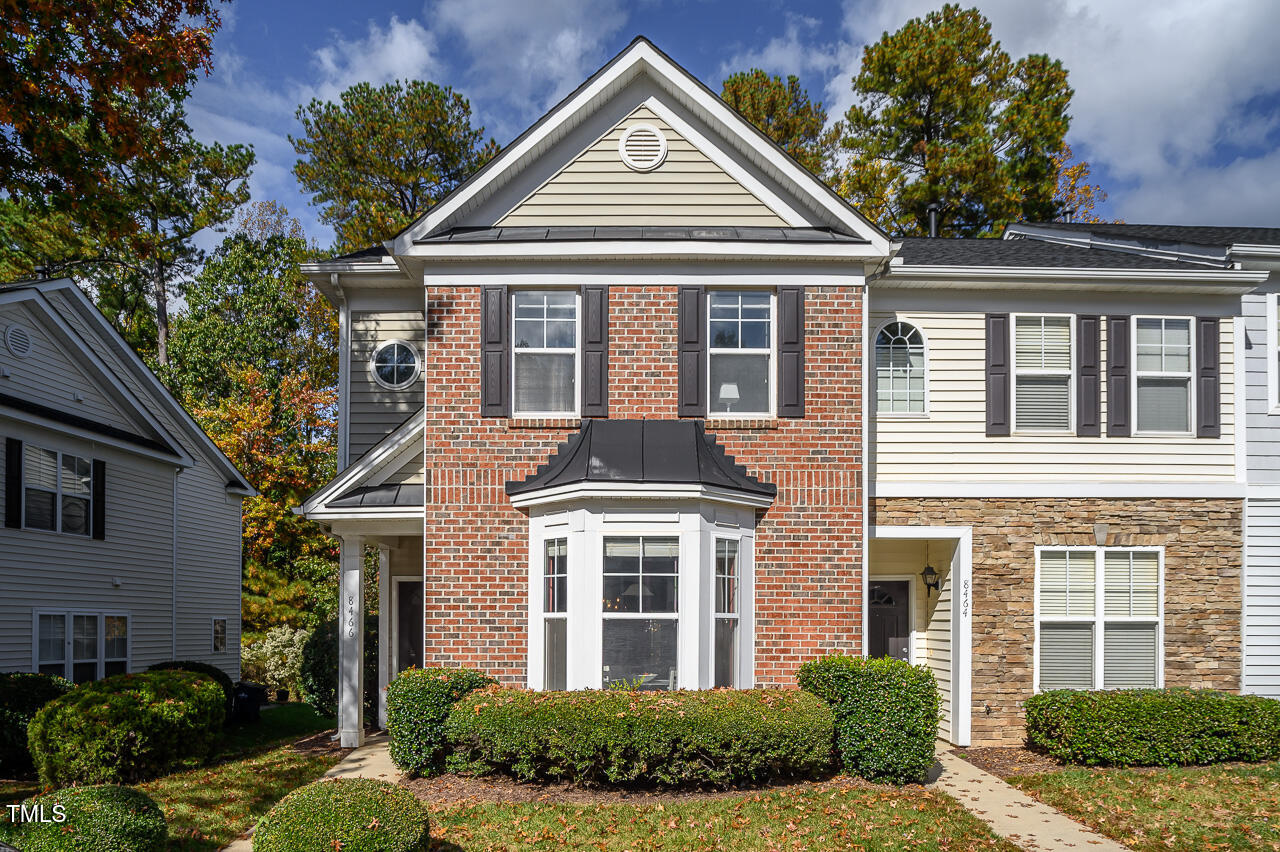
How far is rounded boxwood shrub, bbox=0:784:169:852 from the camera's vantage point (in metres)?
6.35

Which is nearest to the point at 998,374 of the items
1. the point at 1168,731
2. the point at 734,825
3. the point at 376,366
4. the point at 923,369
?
the point at 923,369

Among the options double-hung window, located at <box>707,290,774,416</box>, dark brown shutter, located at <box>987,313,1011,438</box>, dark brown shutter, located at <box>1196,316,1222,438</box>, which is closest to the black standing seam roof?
double-hung window, located at <box>707,290,774,416</box>

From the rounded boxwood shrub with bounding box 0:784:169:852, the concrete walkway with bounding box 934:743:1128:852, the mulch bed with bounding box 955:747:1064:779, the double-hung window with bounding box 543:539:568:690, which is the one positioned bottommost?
the mulch bed with bounding box 955:747:1064:779

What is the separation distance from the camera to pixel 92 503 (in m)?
15.2

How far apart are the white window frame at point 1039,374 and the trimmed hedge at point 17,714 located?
41.5ft

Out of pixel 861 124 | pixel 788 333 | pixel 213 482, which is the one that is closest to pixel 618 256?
pixel 788 333

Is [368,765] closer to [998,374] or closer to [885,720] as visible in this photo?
[885,720]

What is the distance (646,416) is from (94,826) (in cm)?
689

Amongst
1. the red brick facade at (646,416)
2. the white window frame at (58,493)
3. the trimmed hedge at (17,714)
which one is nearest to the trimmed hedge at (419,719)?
the red brick facade at (646,416)

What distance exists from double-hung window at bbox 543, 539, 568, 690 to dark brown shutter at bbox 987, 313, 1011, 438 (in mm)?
6143

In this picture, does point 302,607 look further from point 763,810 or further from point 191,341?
point 763,810

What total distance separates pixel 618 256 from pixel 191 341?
22.1 m

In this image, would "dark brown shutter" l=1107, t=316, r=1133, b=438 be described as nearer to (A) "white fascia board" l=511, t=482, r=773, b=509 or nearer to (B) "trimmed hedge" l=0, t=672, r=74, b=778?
(A) "white fascia board" l=511, t=482, r=773, b=509

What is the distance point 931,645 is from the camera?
13.3 metres
